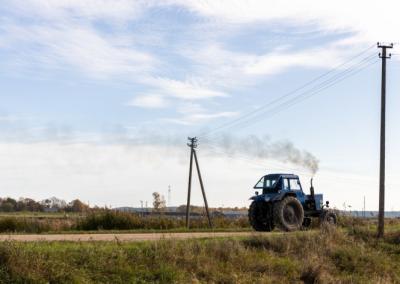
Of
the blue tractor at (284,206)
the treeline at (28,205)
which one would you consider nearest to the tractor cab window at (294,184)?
the blue tractor at (284,206)

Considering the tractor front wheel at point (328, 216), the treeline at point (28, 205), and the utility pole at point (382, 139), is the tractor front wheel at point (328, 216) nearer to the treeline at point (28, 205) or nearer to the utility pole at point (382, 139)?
the utility pole at point (382, 139)

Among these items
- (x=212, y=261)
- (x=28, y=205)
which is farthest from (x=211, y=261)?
(x=28, y=205)

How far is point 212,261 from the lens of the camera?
21.3m

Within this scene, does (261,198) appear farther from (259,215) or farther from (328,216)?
(328,216)

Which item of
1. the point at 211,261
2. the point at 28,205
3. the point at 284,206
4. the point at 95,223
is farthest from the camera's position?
the point at 28,205

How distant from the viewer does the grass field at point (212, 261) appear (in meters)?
18.0

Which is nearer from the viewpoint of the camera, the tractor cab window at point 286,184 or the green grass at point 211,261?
the green grass at point 211,261

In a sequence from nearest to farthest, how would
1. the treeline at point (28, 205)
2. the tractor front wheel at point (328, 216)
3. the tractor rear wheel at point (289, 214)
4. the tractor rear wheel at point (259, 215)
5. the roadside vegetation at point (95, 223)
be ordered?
the tractor rear wheel at point (289, 214) → the roadside vegetation at point (95, 223) → the tractor rear wheel at point (259, 215) → the tractor front wheel at point (328, 216) → the treeline at point (28, 205)

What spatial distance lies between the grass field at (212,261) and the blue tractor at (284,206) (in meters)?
3.30

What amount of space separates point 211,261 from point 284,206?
9979mm

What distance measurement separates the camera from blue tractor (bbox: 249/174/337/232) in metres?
30.6

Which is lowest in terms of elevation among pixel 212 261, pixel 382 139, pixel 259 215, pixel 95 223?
pixel 212 261

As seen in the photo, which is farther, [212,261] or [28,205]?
[28,205]

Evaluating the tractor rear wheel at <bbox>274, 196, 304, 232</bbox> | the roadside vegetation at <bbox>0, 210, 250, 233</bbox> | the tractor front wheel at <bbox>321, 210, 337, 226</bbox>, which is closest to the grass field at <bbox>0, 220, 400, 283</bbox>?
the tractor rear wheel at <bbox>274, 196, 304, 232</bbox>
